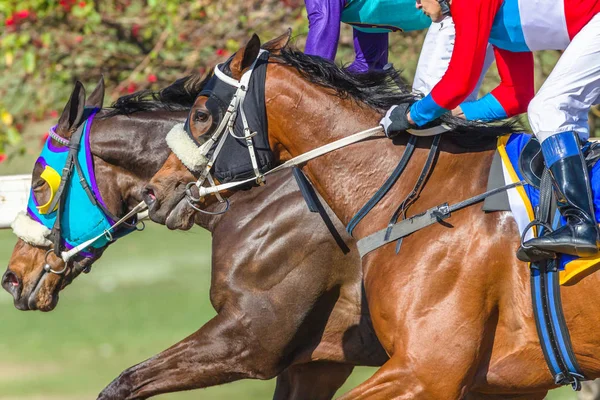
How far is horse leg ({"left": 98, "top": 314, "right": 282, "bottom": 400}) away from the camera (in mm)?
3764

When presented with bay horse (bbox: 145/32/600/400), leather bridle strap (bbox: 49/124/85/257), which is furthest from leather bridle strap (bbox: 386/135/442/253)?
leather bridle strap (bbox: 49/124/85/257)

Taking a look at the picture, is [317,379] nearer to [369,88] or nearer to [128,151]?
[128,151]

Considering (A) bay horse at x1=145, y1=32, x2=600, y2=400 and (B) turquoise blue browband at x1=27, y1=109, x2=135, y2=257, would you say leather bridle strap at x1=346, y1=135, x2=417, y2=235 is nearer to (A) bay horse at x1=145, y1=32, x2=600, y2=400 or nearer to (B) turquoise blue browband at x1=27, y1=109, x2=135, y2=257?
(A) bay horse at x1=145, y1=32, x2=600, y2=400

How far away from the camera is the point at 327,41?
12.6 feet

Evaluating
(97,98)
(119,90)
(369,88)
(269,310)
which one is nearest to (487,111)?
(369,88)

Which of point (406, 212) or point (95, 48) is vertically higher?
point (406, 212)

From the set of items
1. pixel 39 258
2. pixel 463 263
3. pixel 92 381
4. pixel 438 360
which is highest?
pixel 463 263

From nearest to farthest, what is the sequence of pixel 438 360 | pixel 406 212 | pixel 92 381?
pixel 438 360 < pixel 406 212 < pixel 92 381

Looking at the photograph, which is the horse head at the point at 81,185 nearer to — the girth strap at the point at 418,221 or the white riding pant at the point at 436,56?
the white riding pant at the point at 436,56

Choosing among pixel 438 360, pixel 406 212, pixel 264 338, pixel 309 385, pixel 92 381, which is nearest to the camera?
pixel 438 360

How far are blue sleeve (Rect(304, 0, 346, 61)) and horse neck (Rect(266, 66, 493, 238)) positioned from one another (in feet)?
1.74

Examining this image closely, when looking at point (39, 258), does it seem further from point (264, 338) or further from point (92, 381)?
point (92, 381)

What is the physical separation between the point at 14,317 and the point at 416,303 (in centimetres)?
432

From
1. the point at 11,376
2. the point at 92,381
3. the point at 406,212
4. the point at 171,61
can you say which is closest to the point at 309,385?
the point at 406,212
